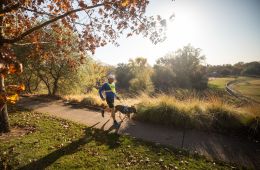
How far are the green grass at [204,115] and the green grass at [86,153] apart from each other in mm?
2138

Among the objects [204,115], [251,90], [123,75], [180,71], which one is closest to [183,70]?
[180,71]

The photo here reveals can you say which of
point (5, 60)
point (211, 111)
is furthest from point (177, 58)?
point (5, 60)

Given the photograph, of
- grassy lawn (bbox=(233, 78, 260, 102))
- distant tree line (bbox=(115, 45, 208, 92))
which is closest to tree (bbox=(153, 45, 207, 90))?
distant tree line (bbox=(115, 45, 208, 92))

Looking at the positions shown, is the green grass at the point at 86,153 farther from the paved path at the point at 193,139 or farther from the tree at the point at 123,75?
the tree at the point at 123,75

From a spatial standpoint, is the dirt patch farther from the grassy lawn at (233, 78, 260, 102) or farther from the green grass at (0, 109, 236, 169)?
the grassy lawn at (233, 78, 260, 102)

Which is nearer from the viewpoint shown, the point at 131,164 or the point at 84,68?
the point at 131,164

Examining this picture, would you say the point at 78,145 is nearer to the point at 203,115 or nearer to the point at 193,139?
the point at 193,139

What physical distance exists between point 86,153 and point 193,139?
355cm

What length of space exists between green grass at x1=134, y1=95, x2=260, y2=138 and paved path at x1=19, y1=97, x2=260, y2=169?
17.2 inches

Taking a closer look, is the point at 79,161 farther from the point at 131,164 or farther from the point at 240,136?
the point at 240,136

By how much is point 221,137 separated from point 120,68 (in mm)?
50764

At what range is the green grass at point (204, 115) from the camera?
7.05m

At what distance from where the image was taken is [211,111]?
7777 millimetres

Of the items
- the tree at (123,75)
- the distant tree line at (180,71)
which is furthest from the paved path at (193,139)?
the tree at (123,75)
